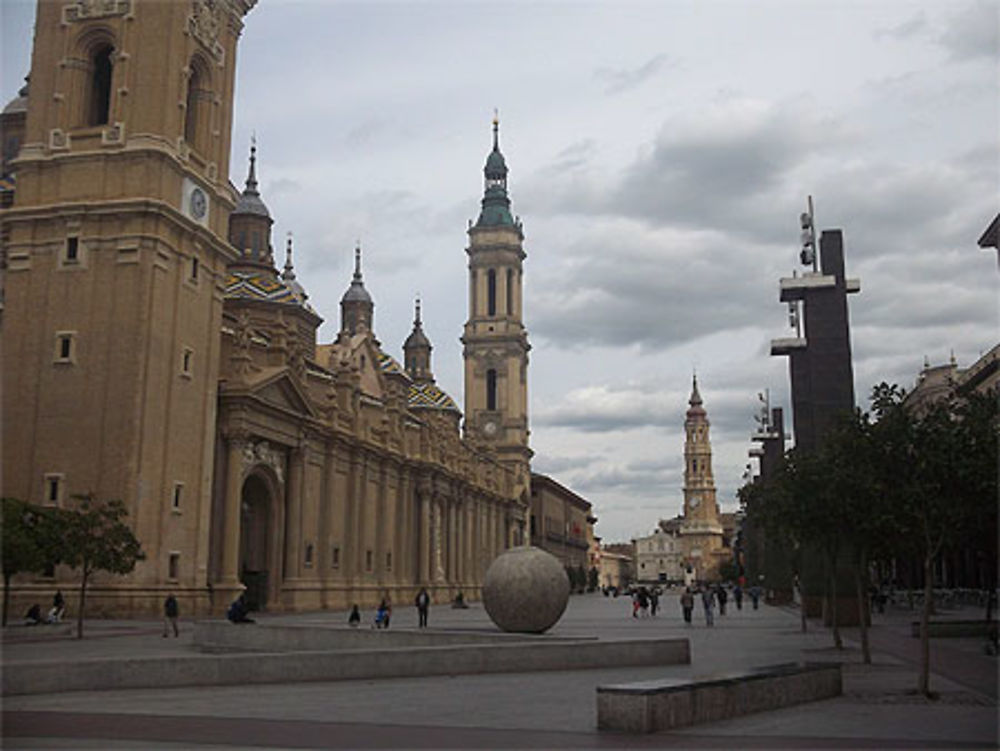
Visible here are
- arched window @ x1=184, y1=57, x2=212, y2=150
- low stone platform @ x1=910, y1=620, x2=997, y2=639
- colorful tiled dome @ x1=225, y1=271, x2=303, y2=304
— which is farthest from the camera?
colorful tiled dome @ x1=225, y1=271, x2=303, y2=304

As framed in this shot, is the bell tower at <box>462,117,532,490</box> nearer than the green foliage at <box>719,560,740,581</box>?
Yes

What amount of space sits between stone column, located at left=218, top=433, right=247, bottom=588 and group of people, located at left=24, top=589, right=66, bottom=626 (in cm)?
898

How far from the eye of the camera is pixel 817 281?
3716 cm

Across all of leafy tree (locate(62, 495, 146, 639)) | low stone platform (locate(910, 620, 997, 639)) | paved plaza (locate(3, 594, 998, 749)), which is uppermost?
leafy tree (locate(62, 495, 146, 639))

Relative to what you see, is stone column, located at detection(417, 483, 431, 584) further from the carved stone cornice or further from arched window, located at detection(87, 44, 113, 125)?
the carved stone cornice

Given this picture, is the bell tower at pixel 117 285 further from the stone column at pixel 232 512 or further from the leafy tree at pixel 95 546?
the leafy tree at pixel 95 546

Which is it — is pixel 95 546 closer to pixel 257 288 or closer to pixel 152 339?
pixel 152 339

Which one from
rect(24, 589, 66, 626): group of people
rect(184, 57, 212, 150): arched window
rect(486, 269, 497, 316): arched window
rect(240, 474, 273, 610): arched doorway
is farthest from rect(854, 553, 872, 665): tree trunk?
rect(486, 269, 497, 316): arched window

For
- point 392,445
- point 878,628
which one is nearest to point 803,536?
point 878,628

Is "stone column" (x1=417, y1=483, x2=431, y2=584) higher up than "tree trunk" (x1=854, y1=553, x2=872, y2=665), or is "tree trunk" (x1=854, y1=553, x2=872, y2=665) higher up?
"stone column" (x1=417, y1=483, x2=431, y2=584)

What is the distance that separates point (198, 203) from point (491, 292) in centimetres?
7085

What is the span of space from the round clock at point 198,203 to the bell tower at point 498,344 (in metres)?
67.1

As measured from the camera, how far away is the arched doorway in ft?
161

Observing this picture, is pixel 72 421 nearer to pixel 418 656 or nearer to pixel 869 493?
pixel 418 656
